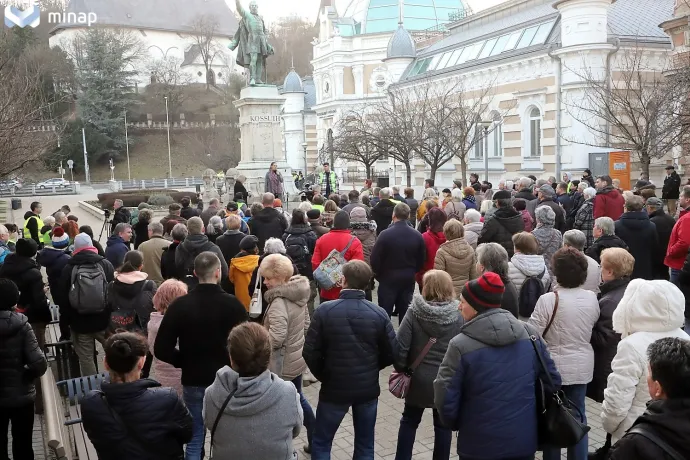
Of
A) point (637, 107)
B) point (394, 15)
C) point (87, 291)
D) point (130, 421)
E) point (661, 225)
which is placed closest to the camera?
point (130, 421)

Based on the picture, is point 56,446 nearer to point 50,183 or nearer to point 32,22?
point 50,183

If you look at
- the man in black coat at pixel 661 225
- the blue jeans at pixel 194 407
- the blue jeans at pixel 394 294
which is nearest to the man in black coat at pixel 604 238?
the man in black coat at pixel 661 225

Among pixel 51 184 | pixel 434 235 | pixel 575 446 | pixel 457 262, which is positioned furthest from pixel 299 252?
pixel 51 184

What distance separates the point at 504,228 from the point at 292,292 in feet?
14.1

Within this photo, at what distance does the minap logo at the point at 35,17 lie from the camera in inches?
2660

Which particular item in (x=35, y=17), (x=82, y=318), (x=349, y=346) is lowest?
(x=82, y=318)

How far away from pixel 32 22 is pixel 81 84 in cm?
1259

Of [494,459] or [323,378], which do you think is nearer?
[494,459]

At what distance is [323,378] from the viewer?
5.07 meters

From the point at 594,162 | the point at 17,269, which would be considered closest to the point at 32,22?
the point at 594,162

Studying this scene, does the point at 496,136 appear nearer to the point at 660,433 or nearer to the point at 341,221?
the point at 341,221

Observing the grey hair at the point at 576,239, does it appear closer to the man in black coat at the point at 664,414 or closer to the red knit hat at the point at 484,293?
the red knit hat at the point at 484,293

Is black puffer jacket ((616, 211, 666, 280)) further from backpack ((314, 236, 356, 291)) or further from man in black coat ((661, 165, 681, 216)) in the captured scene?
man in black coat ((661, 165, 681, 216))

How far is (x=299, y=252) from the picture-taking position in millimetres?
8891
